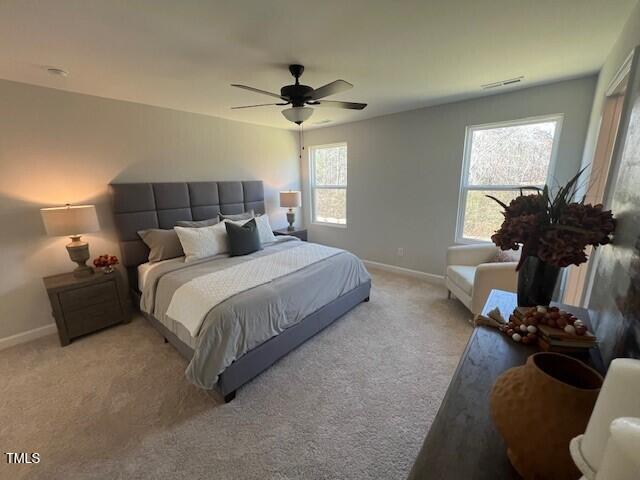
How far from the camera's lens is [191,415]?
1.81 metres

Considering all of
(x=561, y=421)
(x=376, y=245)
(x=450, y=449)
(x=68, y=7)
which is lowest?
(x=376, y=245)

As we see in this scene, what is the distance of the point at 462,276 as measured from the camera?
2934mm

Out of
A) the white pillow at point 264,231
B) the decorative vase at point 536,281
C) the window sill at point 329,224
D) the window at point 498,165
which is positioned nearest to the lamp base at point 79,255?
the white pillow at point 264,231

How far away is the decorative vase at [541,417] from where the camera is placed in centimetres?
56

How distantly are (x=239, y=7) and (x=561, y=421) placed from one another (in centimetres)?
212

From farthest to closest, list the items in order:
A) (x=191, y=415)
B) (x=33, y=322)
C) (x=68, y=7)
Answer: (x=33, y=322) → (x=191, y=415) → (x=68, y=7)

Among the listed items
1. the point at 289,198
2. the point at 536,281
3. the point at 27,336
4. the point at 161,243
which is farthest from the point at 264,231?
the point at 536,281

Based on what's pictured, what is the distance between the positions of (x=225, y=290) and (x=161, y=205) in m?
1.84

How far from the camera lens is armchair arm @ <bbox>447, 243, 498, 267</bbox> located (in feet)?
10.3

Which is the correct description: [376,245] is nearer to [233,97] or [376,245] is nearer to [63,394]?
[233,97]

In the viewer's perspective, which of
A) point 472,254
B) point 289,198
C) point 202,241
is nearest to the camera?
point 202,241

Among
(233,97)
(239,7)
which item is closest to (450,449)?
(239,7)

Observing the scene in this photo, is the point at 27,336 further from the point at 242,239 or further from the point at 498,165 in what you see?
the point at 498,165

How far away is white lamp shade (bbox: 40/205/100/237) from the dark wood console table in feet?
10.2
